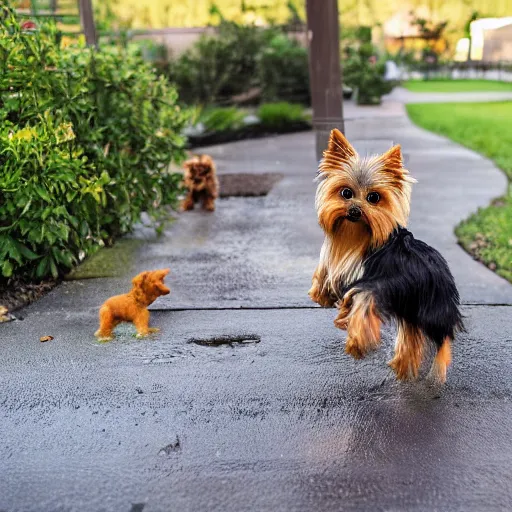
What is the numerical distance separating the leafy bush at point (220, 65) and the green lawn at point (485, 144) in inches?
190

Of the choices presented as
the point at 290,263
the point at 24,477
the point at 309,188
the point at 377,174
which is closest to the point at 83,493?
the point at 24,477

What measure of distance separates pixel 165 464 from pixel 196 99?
1466cm

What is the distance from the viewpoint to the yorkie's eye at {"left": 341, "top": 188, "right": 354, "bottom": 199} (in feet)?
10.4

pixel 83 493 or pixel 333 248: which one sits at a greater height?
pixel 333 248

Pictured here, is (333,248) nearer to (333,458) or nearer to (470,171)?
(333,458)

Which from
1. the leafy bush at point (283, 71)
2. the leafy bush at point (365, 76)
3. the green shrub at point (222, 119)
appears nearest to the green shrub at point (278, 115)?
the green shrub at point (222, 119)

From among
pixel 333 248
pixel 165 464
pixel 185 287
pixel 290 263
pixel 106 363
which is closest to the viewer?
pixel 165 464

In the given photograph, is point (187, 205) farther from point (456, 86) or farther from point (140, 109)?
point (456, 86)

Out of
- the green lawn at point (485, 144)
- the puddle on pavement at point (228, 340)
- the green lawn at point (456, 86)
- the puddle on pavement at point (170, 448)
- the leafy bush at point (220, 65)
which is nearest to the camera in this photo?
the puddle on pavement at point (170, 448)

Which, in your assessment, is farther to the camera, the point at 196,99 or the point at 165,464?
the point at 196,99

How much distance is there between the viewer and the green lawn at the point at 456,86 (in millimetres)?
27266

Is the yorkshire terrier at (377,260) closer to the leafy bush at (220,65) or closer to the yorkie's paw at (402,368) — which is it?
the yorkie's paw at (402,368)

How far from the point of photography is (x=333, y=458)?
2.99 m

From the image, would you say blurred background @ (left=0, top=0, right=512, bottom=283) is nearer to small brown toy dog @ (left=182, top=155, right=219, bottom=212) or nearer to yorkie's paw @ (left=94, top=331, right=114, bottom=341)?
small brown toy dog @ (left=182, top=155, right=219, bottom=212)
